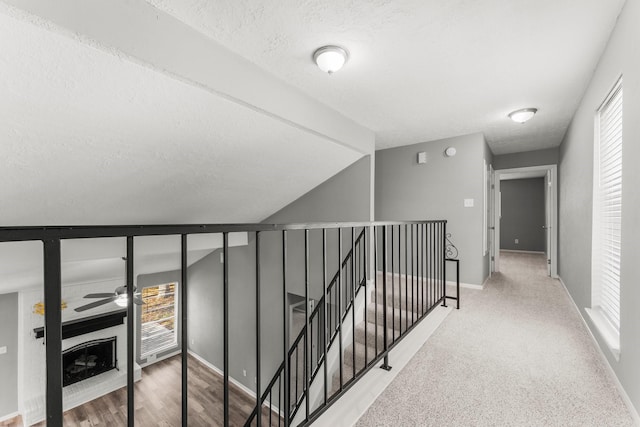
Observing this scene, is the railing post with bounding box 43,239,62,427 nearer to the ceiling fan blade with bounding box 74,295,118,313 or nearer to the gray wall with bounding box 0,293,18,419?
the ceiling fan blade with bounding box 74,295,118,313

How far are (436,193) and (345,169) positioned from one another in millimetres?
1515

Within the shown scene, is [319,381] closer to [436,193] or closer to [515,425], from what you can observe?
[515,425]

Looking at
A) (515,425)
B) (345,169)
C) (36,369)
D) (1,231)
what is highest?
(345,169)

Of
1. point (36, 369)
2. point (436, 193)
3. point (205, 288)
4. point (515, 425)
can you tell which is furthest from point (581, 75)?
point (36, 369)

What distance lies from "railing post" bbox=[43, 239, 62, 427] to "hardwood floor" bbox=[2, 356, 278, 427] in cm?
479

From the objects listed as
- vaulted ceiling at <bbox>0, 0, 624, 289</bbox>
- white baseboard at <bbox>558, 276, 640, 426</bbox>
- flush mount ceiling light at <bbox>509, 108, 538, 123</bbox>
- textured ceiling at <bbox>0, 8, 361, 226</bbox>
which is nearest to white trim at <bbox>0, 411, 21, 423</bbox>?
vaulted ceiling at <bbox>0, 0, 624, 289</bbox>

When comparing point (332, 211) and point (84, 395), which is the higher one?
point (332, 211)

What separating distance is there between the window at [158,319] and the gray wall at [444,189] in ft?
17.7

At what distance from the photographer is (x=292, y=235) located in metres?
4.43

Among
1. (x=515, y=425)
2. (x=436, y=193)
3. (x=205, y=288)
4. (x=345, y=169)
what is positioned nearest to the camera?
(x=515, y=425)

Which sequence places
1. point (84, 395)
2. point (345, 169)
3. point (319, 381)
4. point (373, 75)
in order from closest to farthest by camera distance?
point (373, 75) → point (319, 381) → point (345, 169) → point (84, 395)

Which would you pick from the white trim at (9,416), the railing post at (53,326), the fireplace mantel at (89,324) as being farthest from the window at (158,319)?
the railing post at (53,326)

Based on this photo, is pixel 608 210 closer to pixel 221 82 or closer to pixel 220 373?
pixel 221 82

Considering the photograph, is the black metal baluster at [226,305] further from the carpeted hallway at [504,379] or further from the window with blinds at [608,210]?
the window with blinds at [608,210]
